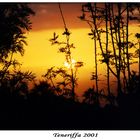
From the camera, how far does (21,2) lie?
869 cm

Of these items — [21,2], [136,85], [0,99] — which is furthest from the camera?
[136,85]

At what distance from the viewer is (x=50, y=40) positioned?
956cm

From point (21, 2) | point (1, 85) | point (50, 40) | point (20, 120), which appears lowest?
point (20, 120)

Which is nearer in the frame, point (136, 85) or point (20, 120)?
point (20, 120)

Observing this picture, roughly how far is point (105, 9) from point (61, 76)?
1.61m

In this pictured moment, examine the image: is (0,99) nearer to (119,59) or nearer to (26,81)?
(26,81)

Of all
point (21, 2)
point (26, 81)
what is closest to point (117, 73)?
point (26, 81)

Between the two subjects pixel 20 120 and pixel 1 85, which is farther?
pixel 1 85

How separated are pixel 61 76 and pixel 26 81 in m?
0.69

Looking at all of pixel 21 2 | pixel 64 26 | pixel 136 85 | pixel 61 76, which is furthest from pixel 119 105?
pixel 21 2

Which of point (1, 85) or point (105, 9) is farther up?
point (105, 9)

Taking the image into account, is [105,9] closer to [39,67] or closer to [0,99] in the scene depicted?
[39,67]

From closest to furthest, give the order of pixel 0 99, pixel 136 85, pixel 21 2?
pixel 21 2, pixel 0 99, pixel 136 85

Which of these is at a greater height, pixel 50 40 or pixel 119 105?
pixel 50 40
